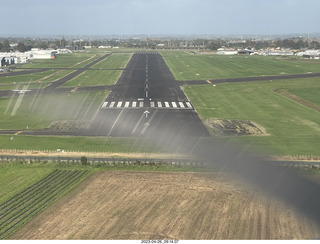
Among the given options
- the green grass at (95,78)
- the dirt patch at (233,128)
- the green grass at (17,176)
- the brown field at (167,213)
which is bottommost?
the brown field at (167,213)

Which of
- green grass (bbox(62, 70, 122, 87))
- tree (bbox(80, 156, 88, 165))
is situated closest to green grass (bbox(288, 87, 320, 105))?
green grass (bbox(62, 70, 122, 87))

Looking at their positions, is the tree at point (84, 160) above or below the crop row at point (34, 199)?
above

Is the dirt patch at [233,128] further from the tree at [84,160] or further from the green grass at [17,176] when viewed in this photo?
the green grass at [17,176]

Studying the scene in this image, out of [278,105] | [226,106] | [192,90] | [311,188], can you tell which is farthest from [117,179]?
[192,90]

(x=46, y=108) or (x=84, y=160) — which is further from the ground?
(x=46, y=108)

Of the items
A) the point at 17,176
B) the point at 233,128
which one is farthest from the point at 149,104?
the point at 17,176

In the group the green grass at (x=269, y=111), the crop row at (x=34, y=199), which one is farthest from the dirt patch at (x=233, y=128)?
the crop row at (x=34, y=199)

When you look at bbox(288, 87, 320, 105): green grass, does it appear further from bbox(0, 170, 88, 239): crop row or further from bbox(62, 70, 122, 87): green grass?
bbox(0, 170, 88, 239): crop row

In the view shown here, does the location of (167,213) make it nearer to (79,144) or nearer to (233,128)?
(79,144)
